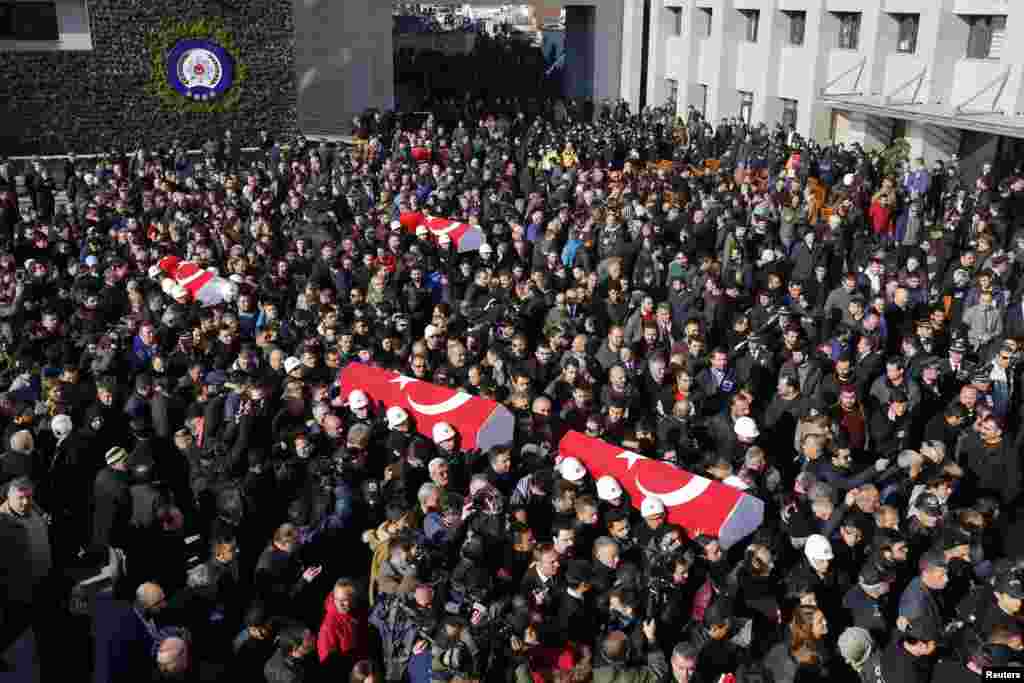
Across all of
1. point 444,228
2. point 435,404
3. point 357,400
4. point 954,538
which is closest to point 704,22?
point 444,228

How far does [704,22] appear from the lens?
2830 cm

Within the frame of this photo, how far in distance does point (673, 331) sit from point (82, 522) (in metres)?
5.71

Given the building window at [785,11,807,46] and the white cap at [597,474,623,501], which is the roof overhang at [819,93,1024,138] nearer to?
the building window at [785,11,807,46]

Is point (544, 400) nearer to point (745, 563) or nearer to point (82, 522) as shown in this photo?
point (745, 563)

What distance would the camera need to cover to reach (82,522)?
6.86 meters

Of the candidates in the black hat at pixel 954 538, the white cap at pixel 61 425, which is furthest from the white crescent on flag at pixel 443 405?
the black hat at pixel 954 538

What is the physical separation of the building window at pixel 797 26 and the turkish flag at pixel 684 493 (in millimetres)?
20471

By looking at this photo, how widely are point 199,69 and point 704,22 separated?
48.5 ft

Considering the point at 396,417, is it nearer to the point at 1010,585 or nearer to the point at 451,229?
the point at 1010,585

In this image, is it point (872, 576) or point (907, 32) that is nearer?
point (872, 576)

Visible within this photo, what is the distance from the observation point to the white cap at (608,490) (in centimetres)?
607

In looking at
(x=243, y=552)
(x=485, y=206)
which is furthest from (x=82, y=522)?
(x=485, y=206)

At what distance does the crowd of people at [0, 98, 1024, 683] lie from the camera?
475 centimetres

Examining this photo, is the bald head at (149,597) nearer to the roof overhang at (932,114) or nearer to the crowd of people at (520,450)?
the crowd of people at (520,450)
